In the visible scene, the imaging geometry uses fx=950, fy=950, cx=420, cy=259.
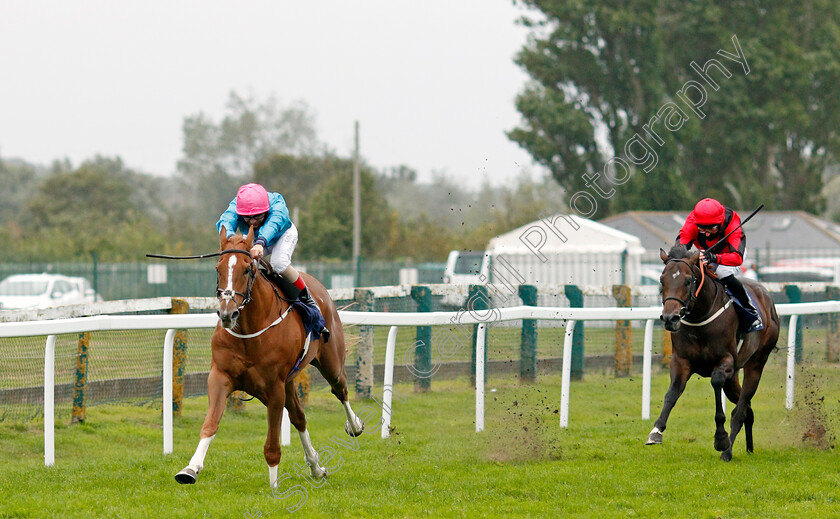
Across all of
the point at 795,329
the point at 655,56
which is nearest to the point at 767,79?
the point at 655,56

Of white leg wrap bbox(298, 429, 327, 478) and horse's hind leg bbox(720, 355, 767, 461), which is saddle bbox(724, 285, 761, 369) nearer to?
horse's hind leg bbox(720, 355, 767, 461)

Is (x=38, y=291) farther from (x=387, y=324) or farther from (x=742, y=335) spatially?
(x=742, y=335)

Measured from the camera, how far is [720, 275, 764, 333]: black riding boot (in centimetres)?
705

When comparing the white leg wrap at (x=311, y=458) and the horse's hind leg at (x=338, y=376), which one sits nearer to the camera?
the white leg wrap at (x=311, y=458)

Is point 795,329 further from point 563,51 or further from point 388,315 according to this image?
point 563,51

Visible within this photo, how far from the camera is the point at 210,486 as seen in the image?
5500 millimetres

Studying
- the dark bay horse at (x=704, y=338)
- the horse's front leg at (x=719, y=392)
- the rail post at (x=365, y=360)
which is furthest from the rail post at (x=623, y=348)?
the horse's front leg at (x=719, y=392)

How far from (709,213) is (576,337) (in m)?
3.15

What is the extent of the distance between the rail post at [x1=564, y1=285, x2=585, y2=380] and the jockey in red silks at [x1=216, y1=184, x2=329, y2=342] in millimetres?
4295

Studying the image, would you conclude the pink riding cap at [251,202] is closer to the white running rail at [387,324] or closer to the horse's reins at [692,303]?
the white running rail at [387,324]

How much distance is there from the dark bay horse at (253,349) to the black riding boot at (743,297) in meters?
3.26

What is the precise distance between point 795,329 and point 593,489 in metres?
4.65

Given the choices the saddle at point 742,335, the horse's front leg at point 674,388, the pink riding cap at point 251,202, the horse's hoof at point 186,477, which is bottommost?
the horse's hoof at point 186,477

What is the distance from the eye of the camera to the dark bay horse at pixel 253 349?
195 inches
